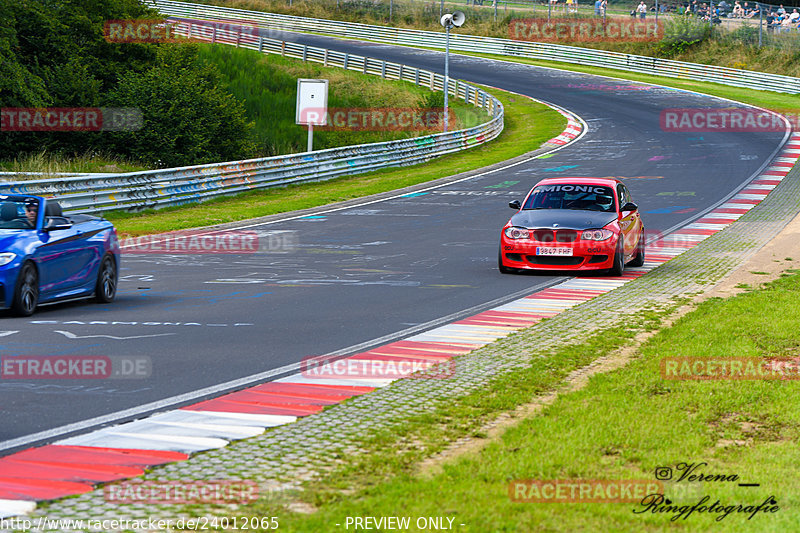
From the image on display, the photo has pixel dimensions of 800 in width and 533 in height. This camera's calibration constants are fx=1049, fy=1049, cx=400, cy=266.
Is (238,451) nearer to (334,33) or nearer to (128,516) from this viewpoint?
(128,516)

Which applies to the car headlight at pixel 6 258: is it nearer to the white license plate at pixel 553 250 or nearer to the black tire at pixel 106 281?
the black tire at pixel 106 281

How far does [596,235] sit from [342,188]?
673 inches

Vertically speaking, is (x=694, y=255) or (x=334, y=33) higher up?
(x=334, y=33)

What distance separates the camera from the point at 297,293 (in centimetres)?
1462

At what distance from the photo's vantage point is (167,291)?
14.9 m

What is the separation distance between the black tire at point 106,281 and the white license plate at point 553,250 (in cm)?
681

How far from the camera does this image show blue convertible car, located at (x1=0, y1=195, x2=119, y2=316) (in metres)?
11.9

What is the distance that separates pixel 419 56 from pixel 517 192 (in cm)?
4429

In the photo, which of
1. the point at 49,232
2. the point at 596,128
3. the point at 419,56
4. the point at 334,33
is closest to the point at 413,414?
the point at 49,232
